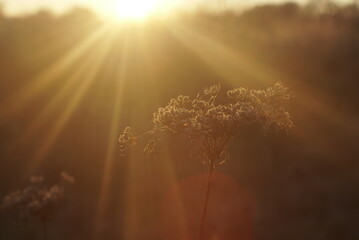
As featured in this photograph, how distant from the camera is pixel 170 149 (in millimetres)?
12664

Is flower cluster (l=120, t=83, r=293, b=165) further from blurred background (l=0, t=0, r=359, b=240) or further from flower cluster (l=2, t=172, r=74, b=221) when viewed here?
blurred background (l=0, t=0, r=359, b=240)

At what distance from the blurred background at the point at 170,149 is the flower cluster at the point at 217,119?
30.9 ft

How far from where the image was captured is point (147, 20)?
32.1 m

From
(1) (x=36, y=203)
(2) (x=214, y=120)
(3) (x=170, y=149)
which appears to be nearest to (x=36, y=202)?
(1) (x=36, y=203)

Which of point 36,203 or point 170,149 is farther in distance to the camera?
point 170,149

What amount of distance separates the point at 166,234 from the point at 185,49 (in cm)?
1115

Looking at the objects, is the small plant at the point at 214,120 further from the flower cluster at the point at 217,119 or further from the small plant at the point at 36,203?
the small plant at the point at 36,203

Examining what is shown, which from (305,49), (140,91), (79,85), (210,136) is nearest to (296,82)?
(305,49)

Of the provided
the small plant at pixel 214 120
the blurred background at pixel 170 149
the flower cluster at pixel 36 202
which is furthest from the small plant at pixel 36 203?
the blurred background at pixel 170 149

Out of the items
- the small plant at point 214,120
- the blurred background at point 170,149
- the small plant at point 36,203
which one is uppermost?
the blurred background at point 170,149

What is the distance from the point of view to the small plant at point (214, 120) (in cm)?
359

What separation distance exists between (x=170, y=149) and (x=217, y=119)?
910cm

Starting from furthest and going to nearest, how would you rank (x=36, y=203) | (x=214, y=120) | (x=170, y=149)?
(x=170, y=149) < (x=36, y=203) < (x=214, y=120)

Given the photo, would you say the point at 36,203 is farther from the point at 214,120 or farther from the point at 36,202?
the point at 214,120
